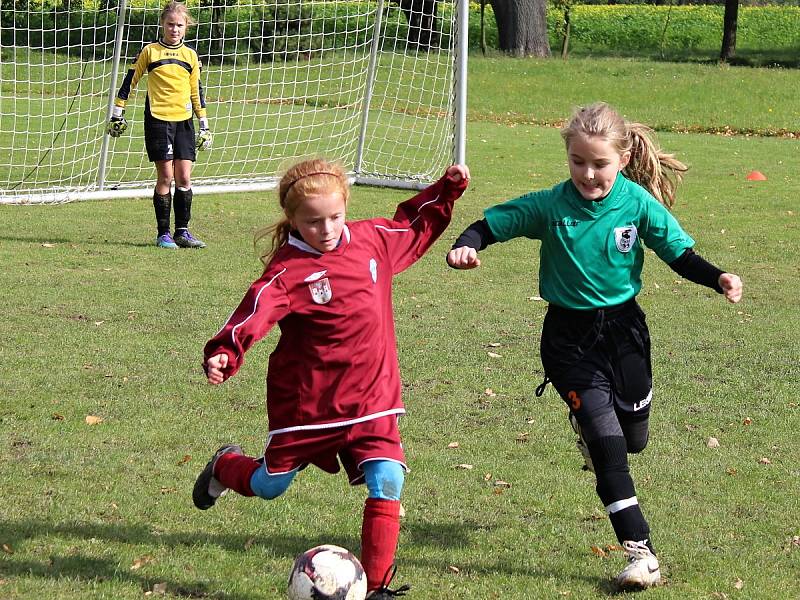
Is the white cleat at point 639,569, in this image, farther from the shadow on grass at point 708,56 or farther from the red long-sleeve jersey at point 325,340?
the shadow on grass at point 708,56

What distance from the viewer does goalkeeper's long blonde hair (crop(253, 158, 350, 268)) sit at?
3914 millimetres

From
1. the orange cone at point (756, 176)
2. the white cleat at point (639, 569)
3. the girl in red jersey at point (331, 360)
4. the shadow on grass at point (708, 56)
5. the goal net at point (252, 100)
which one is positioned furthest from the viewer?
the shadow on grass at point (708, 56)

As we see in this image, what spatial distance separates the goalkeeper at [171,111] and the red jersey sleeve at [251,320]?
23.1ft

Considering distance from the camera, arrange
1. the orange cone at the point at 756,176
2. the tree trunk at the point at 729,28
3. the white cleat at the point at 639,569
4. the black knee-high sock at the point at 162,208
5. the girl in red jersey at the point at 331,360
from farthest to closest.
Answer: the tree trunk at the point at 729,28 → the orange cone at the point at 756,176 → the black knee-high sock at the point at 162,208 → the white cleat at the point at 639,569 → the girl in red jersey at the point at 331,360

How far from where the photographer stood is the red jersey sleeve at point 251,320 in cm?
368

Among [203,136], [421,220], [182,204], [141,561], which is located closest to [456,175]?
[421,220]

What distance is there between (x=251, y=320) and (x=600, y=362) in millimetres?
1407

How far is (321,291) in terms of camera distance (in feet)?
12.8

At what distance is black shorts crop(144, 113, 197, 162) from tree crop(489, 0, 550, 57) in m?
29.5

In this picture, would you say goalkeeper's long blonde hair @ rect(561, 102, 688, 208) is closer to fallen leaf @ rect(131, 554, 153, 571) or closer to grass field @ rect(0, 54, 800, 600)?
grass field @ rect(0, 54, 800, 600)

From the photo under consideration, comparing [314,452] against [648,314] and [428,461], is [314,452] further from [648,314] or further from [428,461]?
[648,314]

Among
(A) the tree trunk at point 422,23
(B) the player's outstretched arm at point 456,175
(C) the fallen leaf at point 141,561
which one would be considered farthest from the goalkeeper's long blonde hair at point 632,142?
(A) the tree trunk at point 422,23

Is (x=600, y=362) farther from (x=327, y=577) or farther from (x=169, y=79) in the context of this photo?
(x=169, y=79)

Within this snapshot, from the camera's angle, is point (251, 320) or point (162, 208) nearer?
point (251, 320)
